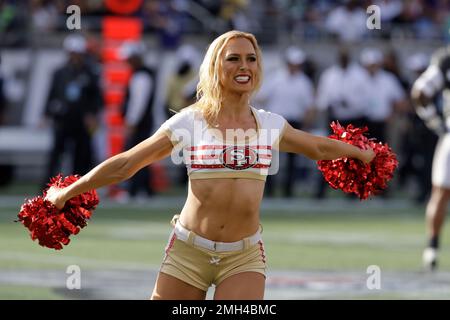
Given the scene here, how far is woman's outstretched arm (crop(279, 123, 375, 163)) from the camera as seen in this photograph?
738 centimetres

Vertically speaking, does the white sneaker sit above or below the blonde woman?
above

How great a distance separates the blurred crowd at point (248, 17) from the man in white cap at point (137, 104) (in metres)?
4.76

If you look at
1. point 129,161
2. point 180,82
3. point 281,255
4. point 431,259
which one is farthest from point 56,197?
point 180,82

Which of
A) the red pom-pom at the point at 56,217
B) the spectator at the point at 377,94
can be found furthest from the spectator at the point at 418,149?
the red pom-pom at the point at 56,217

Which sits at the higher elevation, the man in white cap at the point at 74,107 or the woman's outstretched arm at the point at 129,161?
the man in white cap at the point at 74,107

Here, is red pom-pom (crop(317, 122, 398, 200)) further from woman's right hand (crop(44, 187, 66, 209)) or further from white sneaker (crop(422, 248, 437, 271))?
white sneaker (crop(422, 248, 437, 271))

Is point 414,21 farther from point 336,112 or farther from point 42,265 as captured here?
point 42,265

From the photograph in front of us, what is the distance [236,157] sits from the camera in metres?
7.14

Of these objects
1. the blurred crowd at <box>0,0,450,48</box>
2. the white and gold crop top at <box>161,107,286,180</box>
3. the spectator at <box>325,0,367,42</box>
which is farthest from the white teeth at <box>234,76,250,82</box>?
the spectator at <box>325,0,367,42</box>

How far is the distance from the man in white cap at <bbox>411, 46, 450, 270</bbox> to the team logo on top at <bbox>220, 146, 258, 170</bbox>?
5987 mm

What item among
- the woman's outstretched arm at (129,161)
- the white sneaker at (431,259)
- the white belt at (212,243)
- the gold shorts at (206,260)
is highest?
the white sneaker at (431,259)

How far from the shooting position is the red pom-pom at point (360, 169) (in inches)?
312

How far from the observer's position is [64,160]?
24797 millimetres

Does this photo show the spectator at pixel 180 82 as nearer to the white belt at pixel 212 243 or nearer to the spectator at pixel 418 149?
the spectator at pixel 418 149
